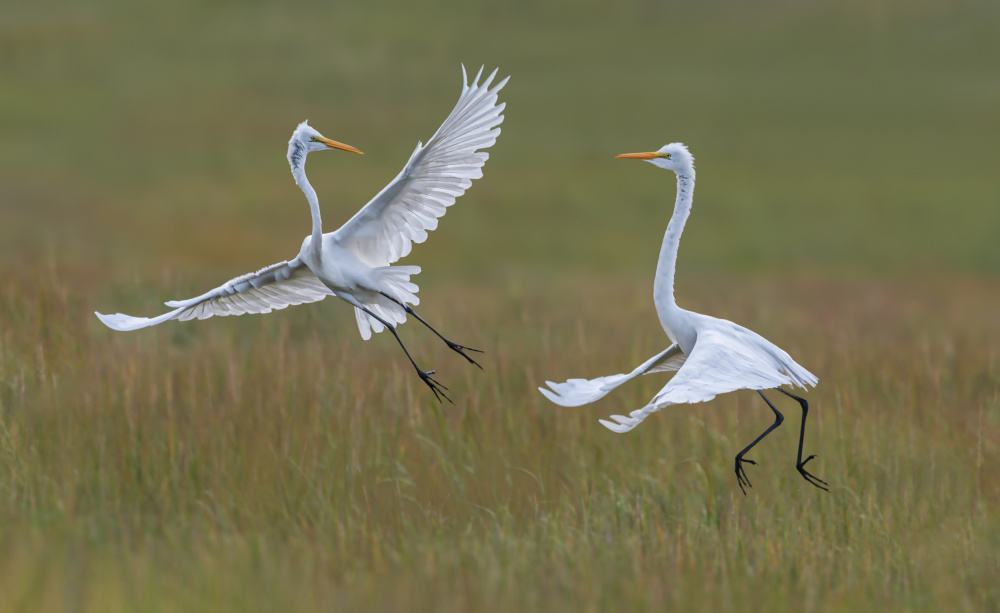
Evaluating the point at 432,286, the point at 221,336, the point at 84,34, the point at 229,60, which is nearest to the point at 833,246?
the point at 432,286

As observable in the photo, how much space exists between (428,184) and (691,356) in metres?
1.19

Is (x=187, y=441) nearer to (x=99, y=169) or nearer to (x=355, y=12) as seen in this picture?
(x=99, y=169)

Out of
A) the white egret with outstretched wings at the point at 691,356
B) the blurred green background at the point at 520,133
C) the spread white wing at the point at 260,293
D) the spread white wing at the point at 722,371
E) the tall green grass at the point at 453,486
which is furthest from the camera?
the blurred green background at the point at 520,133

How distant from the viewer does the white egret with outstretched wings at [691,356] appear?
119 inches

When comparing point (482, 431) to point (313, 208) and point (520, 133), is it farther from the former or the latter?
point (520, 133)

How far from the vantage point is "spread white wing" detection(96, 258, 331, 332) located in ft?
12.6

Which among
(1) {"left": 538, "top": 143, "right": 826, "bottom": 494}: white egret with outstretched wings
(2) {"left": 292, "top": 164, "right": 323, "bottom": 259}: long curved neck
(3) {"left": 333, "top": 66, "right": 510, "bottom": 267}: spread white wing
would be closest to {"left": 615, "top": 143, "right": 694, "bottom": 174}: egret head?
(1) {"left": 538, "top": 143, "right": 826, "bottom": 494}: white egret with outstretched wings

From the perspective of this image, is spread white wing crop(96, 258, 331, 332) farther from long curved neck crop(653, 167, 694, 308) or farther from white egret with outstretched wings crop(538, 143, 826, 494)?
long curved neck crop(653, 167, 694, 308)

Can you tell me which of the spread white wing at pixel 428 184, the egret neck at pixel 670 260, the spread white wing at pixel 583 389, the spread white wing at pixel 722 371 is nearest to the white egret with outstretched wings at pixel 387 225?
the spread white wing at pixel 428 184

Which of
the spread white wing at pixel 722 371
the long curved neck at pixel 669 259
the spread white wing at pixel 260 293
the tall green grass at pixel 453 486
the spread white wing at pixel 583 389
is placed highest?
the long curved neck at pixel 669 259

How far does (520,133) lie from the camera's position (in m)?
27.4

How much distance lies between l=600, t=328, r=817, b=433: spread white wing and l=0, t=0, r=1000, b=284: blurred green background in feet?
15.2

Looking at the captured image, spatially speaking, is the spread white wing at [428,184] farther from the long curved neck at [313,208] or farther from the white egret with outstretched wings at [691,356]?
the white egret with outstretched wings at [691,356]

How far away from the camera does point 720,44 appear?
40.3 meters
